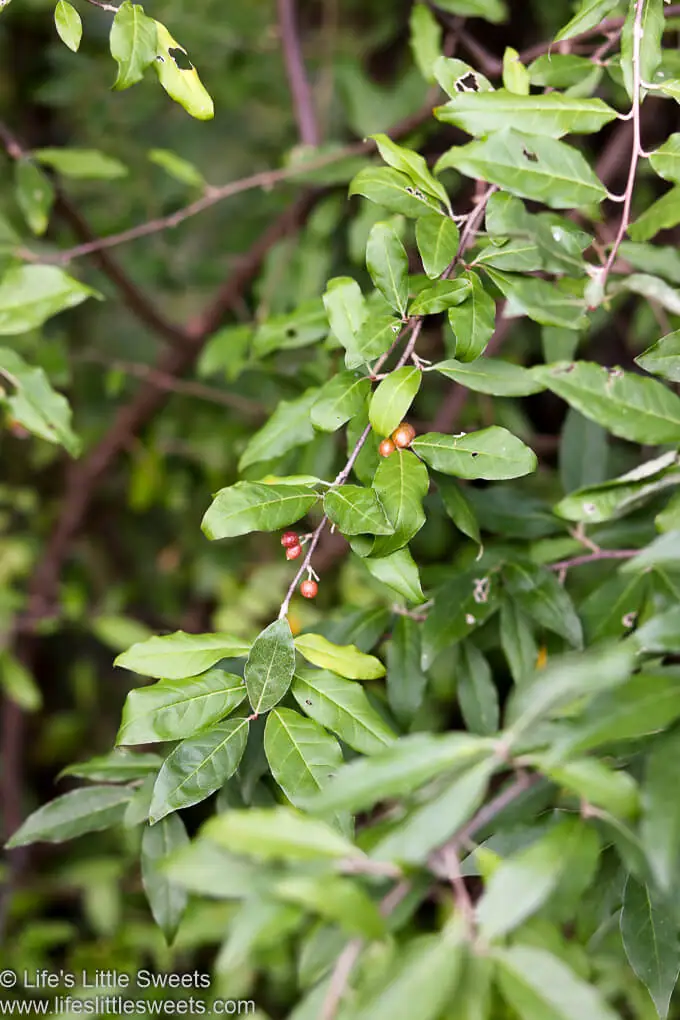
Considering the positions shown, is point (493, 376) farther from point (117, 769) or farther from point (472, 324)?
point (117, 769)

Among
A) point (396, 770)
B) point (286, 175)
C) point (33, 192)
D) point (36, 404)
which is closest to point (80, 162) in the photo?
point (33, 192)

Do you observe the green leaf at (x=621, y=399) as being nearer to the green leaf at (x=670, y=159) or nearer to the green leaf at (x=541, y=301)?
the green leaf at (x=541, y=301)

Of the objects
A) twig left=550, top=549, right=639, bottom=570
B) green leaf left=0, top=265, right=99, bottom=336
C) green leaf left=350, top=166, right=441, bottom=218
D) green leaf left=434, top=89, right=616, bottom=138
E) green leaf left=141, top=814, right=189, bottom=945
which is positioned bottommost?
green leaf left=141, top=814, right=189, bottom=945

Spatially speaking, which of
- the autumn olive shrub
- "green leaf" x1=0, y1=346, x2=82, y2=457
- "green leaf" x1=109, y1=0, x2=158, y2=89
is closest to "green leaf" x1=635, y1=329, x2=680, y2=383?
the autumn olive shrub

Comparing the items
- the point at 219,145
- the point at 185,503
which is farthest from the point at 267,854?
the point at 219,145

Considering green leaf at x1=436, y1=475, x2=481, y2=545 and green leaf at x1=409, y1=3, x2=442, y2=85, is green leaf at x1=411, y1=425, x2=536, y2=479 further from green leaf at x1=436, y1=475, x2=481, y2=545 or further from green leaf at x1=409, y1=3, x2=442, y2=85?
green leaf at x1=409, y1=3, x2=442, y2=85

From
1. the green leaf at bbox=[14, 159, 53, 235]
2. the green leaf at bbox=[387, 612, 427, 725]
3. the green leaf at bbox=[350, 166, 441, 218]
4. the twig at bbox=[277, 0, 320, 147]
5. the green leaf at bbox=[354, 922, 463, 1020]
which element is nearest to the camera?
the green leaf at bbox=[354, 922, 463, 1020]

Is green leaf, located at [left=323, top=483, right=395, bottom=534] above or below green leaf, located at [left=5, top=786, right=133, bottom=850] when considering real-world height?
above
